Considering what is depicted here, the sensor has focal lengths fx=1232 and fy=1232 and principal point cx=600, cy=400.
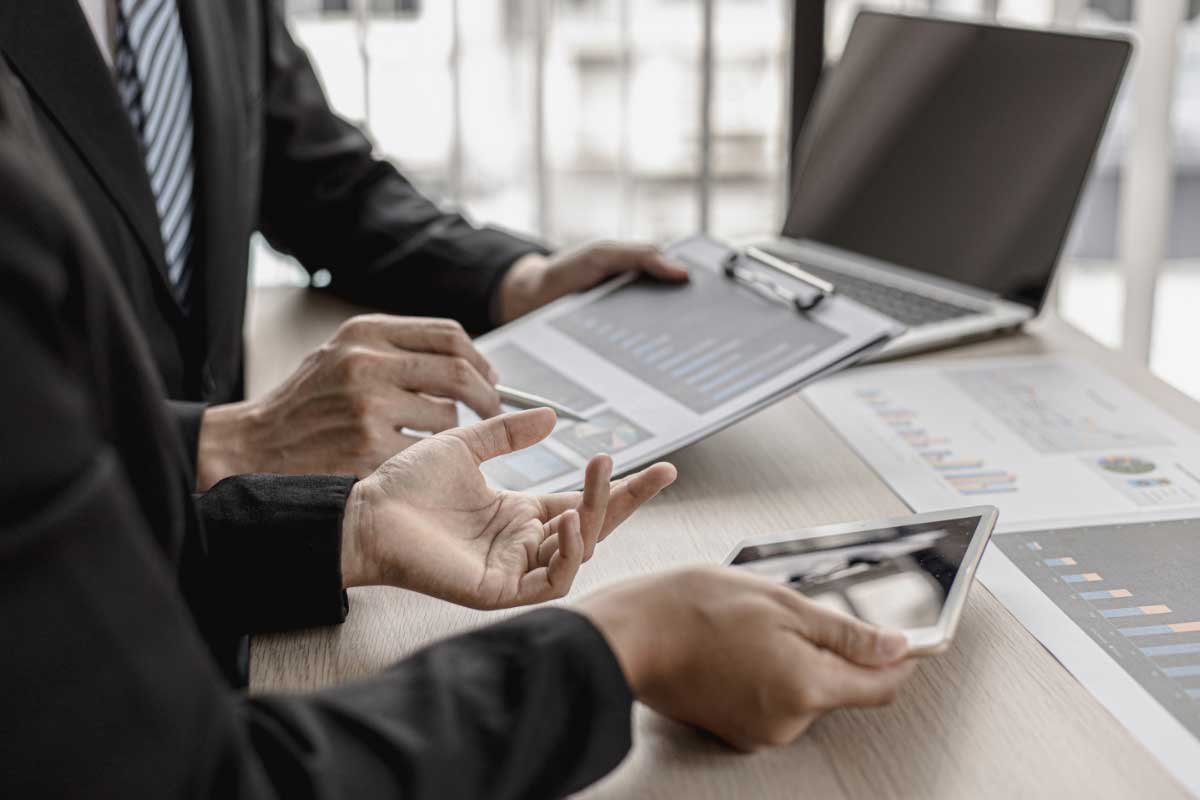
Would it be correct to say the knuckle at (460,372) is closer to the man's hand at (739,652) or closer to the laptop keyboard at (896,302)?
the man's hand at (739,652)

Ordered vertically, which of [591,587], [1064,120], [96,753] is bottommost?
[591,587]

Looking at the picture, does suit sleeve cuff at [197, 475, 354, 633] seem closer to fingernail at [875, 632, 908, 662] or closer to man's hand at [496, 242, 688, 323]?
fingernail at [875, 632, 908, 662]

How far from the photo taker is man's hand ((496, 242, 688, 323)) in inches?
44.5

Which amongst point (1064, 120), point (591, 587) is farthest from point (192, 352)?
point (1064, 120)

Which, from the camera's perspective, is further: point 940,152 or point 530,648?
point 940,152

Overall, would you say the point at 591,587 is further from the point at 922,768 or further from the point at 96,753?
the point at 96,753

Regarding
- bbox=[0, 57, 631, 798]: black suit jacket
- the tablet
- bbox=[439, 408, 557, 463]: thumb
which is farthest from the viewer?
bbox=[439, 408, 557, 463]: thumb

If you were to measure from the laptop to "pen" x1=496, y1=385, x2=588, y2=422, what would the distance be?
369mm

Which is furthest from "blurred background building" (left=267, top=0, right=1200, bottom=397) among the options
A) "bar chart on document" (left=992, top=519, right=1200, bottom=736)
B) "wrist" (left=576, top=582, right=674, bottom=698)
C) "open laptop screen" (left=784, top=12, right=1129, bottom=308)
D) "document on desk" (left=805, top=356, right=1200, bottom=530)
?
"wrist" (left=576, top=582, right=674, bottom=698)

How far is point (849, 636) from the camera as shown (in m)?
0.60

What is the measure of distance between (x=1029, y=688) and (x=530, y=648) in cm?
28

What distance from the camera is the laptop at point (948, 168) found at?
1193mm

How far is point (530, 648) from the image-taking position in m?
0.55

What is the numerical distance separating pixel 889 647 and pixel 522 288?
0.71m
